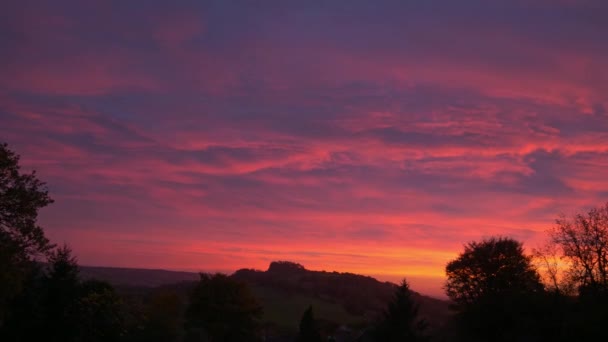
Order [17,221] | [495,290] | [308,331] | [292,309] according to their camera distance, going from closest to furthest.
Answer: [17,221] → [308,331] → [495,290] → [292,309]

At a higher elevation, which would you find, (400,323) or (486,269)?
(486,269)

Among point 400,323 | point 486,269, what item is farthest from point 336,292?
point 400,323

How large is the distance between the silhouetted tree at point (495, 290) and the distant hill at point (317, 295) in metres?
13.6

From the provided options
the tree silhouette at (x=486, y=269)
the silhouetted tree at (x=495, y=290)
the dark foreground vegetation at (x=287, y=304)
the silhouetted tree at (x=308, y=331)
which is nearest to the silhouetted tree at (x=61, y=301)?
the dark foreground vegetation at (x=287, y=304)

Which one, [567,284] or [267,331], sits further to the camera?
[267,331]

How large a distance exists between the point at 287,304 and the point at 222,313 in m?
41.2

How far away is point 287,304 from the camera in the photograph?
366 feet

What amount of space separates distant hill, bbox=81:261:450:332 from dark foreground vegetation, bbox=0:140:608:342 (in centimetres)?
79

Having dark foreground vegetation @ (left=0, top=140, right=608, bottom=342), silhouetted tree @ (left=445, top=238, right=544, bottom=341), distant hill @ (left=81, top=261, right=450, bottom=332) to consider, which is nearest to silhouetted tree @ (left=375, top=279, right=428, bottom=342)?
dark foreground vegetation @ (left=0, top=140, right=608, bottom=342)

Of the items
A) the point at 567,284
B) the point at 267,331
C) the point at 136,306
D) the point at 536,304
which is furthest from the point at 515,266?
the point at 136,306

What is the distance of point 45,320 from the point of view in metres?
29.7

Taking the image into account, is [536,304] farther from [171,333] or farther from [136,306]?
[171,333]

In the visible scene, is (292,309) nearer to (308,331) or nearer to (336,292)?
(336,292)

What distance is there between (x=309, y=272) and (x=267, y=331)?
73.7 metres
